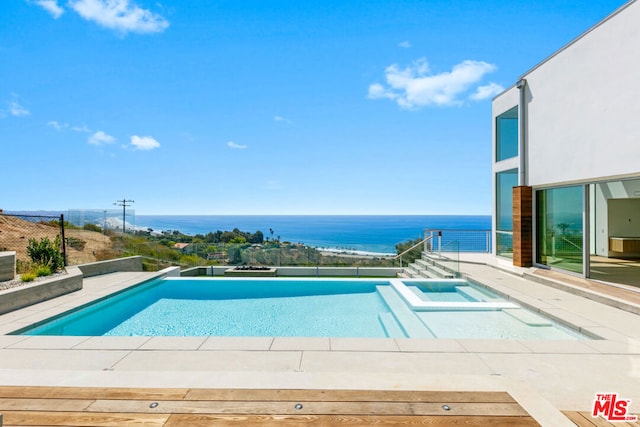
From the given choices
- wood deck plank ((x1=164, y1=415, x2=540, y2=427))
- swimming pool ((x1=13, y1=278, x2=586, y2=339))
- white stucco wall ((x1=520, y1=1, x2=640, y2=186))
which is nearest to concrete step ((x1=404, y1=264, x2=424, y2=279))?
swimming pool ((x1=13, y1=278, x2=586, y2=339))

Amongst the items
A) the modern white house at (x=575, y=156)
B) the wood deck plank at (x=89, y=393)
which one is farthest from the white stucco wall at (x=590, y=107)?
the wood deck plank at (x=89, y=393)

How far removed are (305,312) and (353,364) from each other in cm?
353

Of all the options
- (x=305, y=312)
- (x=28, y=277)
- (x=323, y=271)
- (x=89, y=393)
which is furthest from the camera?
(x=323, y=271)

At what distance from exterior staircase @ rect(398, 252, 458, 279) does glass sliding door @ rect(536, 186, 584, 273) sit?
2469 millimetres

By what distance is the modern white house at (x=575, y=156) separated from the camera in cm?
626

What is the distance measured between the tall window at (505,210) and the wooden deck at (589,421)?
8.50 meters

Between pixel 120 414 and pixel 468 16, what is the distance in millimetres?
12125

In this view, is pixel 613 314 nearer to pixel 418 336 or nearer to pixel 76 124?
pixel 418 336

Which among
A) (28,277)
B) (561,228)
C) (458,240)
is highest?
(561,228)

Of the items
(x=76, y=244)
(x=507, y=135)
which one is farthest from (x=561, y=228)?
(x=76, y=244)

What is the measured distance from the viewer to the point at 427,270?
33.6ft

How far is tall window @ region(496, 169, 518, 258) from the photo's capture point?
9.96 metres

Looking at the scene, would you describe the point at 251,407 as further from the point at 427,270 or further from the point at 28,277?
the point at 427,270

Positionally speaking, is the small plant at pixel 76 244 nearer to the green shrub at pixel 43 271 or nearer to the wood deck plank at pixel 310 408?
the green shrub at pixel 43 271
